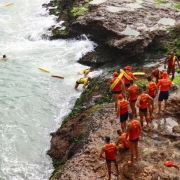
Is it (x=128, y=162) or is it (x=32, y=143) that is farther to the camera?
(x=32, y=143)

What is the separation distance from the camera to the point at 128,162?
980 centimetres

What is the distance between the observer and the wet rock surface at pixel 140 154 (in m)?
9.36

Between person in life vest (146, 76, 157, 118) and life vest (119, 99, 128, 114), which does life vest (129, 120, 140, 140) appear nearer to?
life vest (119, 99, 128, 114)

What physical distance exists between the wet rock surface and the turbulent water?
2354mm

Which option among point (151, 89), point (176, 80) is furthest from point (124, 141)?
point (176, 80)

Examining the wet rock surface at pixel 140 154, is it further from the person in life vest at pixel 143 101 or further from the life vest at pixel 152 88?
the life vest at pixel 152 88

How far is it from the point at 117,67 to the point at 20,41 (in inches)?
380

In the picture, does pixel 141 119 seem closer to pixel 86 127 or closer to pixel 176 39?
pixel 86 127

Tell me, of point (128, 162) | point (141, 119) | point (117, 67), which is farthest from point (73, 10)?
point (128, 162)

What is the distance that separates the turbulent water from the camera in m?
13.3

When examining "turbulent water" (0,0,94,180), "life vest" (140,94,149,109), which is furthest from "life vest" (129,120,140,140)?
"turbulent water" (0,0,94,180)

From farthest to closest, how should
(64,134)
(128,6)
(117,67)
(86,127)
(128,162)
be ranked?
(128,6), (117,67), (64,134), (86,127), (128,162)

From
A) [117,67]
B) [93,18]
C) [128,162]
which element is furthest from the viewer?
[93,18]

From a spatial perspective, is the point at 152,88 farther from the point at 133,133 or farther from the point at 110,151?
the point at 110,151
